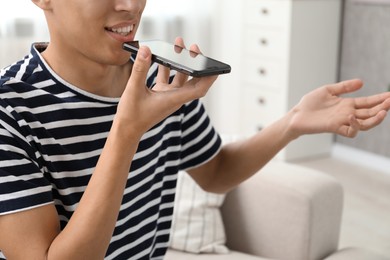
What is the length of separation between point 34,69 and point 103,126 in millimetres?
141

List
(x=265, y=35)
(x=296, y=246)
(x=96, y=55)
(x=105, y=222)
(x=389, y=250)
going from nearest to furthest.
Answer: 1. (x=105, y=222)
2. (x=96, y=55)
3. (x=296, y=246)
4. (x=389, y=250)
5. (x=265, y=35)

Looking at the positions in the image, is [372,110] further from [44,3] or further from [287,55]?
[287,55]

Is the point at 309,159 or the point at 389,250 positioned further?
the point at 309,159

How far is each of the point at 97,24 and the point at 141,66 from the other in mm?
167

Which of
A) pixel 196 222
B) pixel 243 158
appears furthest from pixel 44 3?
pixel 196 222

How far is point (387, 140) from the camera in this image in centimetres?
353

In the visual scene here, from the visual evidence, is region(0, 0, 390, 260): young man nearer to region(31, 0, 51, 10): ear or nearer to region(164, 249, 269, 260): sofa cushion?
region(31, 0, 51, 10): ear

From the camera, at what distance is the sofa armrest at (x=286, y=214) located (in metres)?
1.61

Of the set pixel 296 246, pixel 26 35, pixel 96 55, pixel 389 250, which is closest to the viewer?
pixel 96 55

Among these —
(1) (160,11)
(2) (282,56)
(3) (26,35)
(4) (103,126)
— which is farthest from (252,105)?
(4) (103,126)

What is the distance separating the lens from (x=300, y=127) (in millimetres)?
1193

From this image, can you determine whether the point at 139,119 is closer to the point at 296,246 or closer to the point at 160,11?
the point at 296,246

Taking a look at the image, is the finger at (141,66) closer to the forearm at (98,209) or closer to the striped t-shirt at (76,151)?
the forearm at (98,209)

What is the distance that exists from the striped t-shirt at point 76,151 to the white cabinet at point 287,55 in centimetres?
236
